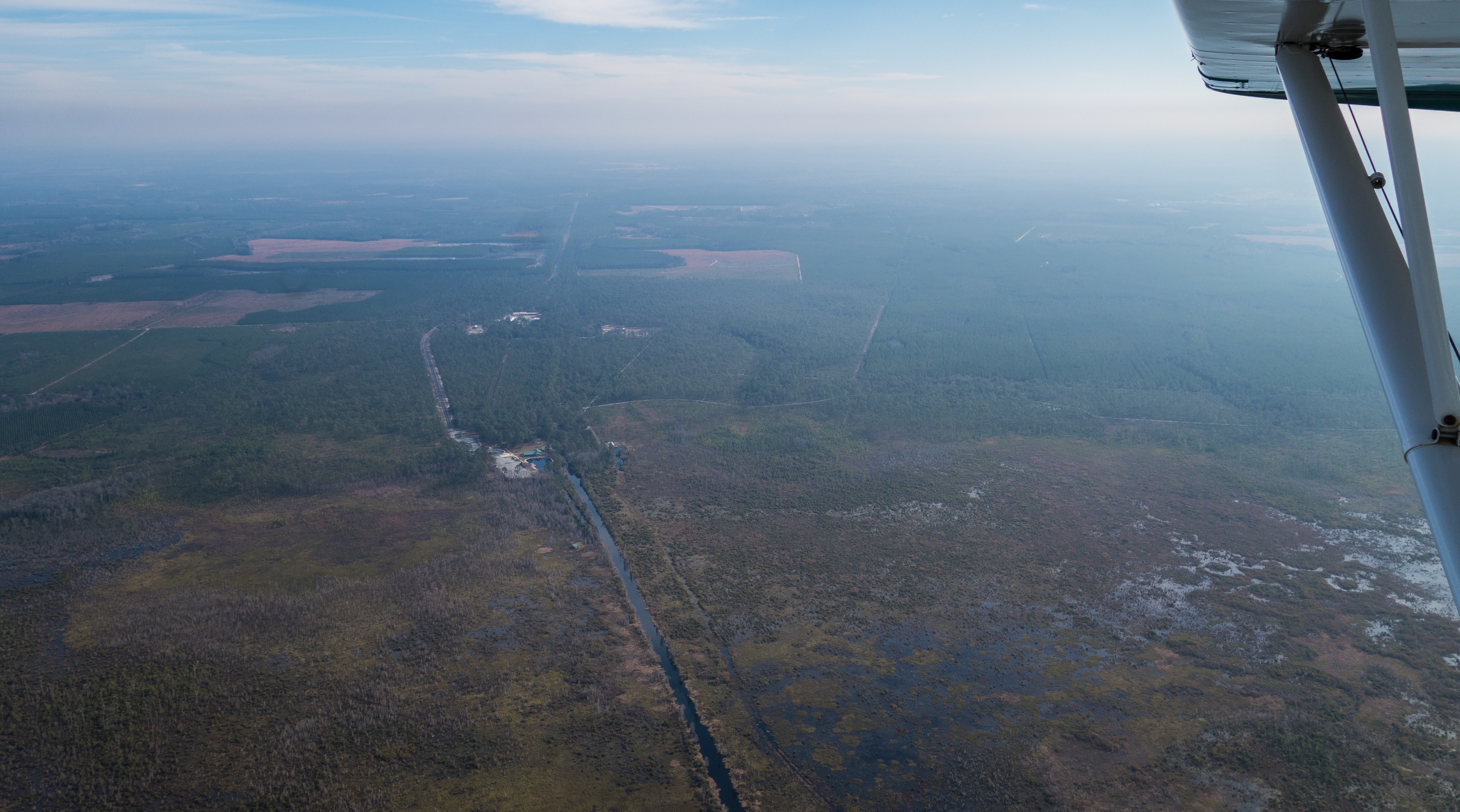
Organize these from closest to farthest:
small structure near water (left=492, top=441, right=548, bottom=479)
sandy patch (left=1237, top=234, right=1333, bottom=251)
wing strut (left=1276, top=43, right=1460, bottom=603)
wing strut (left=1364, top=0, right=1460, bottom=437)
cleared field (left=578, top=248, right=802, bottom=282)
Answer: wing strut (left=1276, top=43, right=1460, bottom=603) → wing strut (left=1364, top=0, right=1460, bottom=437) → small structure near water (left=492, top=441, right=548, bottom=479) → cleared field (left=578, top=248, right=802, bottom=282) → sandy patch (left=1237, top=234, right=1333, bottom=251)

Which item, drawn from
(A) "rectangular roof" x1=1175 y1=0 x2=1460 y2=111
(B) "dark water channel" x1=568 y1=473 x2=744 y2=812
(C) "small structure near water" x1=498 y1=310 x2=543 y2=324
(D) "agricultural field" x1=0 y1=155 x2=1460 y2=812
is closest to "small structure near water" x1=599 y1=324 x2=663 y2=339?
(D) "agricultural field" x1=0 y1=155 x2=1460 y2=812

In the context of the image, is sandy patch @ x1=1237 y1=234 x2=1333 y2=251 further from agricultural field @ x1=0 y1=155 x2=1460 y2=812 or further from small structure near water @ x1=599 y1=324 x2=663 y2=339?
small structure near water @ x1=599 y1=324 x2=663 y2=339

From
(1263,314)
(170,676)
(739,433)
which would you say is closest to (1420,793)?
(739,433)

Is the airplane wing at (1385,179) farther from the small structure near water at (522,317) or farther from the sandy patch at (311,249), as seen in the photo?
the sandy patch at (311,249)

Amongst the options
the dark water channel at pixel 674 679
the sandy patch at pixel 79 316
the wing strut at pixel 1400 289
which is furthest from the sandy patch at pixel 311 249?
the wing strut at pixel 1400 289

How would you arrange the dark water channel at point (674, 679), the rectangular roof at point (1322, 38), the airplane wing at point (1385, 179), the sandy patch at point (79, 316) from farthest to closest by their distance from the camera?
the sandy patch at point (79, 316) → the dark water channel at point (674, 679) → the rectangular roof at point (1322, 38) → the airplane wing at point (1385, 179)
